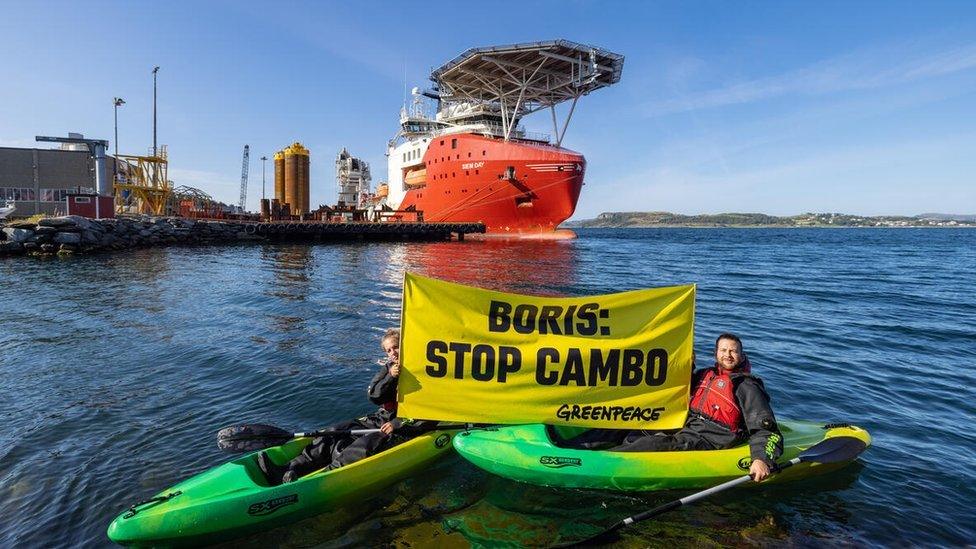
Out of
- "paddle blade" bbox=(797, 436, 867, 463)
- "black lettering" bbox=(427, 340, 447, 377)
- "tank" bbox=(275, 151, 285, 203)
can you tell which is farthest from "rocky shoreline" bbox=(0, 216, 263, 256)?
"paddle blade" bbox=(797, 436, 867, 463)

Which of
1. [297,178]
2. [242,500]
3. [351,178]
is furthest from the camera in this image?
[351,178]

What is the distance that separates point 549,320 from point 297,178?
60711 millimetres

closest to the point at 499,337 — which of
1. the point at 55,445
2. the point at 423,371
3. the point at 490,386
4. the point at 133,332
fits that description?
the point at 490,386

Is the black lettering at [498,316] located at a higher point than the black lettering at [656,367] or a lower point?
higher

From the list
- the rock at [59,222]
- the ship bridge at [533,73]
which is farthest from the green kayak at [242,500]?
the ship bridge at [533,73]

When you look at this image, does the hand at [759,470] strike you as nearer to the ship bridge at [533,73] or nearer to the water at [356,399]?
the water at [356,399]

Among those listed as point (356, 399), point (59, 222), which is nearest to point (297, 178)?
point (59, 222)

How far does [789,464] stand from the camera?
588 cm

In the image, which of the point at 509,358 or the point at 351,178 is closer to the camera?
the point at 509,358

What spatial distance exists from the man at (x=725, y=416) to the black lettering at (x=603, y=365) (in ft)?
3.37

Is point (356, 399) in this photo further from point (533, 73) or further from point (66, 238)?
point (533, 73)

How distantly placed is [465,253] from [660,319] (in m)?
30.6

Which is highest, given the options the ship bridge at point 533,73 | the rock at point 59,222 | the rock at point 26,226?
the ship bridge at point 533,73

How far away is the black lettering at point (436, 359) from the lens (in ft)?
20.3
